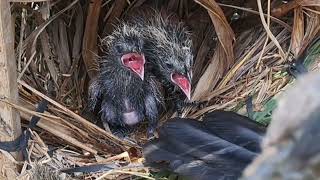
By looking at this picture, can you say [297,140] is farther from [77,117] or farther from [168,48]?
[168,48]

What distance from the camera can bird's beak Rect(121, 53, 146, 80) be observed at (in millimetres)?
2053

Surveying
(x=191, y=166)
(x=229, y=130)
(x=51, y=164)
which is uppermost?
(x=229, y=130)

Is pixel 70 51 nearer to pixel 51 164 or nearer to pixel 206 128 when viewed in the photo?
pixel 51 164

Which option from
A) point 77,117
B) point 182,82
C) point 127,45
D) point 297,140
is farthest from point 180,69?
point 297,140

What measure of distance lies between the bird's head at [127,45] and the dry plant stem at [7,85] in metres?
0.46

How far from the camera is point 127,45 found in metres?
2.21

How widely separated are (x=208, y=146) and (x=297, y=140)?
1.21m

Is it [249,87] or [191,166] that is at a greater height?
[249,87]

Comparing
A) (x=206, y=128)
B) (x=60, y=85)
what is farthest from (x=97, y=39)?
(x=206, y=128)

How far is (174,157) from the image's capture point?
63.9 inches

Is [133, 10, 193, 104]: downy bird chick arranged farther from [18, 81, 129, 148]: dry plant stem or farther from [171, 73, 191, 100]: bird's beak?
[18, 81, 129, 148]: dry plant stem

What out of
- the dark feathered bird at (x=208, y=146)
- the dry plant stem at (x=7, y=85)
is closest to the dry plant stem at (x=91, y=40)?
the dry plant stem at (x=7, y=85)

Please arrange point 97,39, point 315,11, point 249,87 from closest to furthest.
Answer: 1. point 315,11
2. point 249,87
3. point 97,39

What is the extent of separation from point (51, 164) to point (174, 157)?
0.51m
